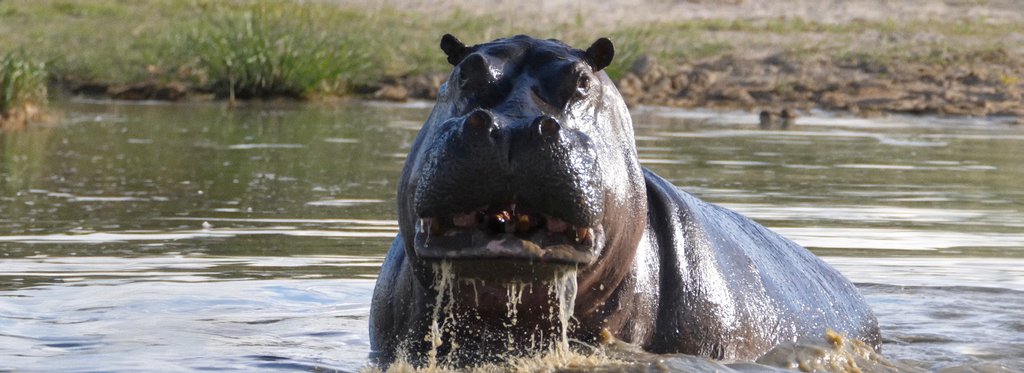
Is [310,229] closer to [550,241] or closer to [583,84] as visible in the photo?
[583,84]

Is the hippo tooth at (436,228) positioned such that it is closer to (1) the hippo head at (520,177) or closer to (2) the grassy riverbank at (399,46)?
(1) the hippo head at (520,177)

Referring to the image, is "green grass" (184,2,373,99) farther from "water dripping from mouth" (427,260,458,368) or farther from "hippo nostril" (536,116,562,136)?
"hippo nostril" (536,116,562,136)

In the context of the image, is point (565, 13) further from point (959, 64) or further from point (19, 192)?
point (19, 192)

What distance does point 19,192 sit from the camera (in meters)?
9.57

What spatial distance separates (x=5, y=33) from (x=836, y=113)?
37.9ft

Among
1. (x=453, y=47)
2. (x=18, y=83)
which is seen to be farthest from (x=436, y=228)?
(x=18, y=83)

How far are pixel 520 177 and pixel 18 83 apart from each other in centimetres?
1243

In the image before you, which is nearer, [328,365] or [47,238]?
[328,365]

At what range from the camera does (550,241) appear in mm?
3725

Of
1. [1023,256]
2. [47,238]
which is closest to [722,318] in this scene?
[1023,256]

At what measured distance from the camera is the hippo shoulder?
4395 millimetres

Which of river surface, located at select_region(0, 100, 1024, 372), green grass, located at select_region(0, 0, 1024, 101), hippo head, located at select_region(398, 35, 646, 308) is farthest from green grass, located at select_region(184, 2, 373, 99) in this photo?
hippo head, located at select_region(398, 35, 646, 308)

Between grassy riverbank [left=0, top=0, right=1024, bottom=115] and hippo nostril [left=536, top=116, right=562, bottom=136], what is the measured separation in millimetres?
14082

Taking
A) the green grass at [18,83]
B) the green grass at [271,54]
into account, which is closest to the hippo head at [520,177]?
the green grass at [18,83]
